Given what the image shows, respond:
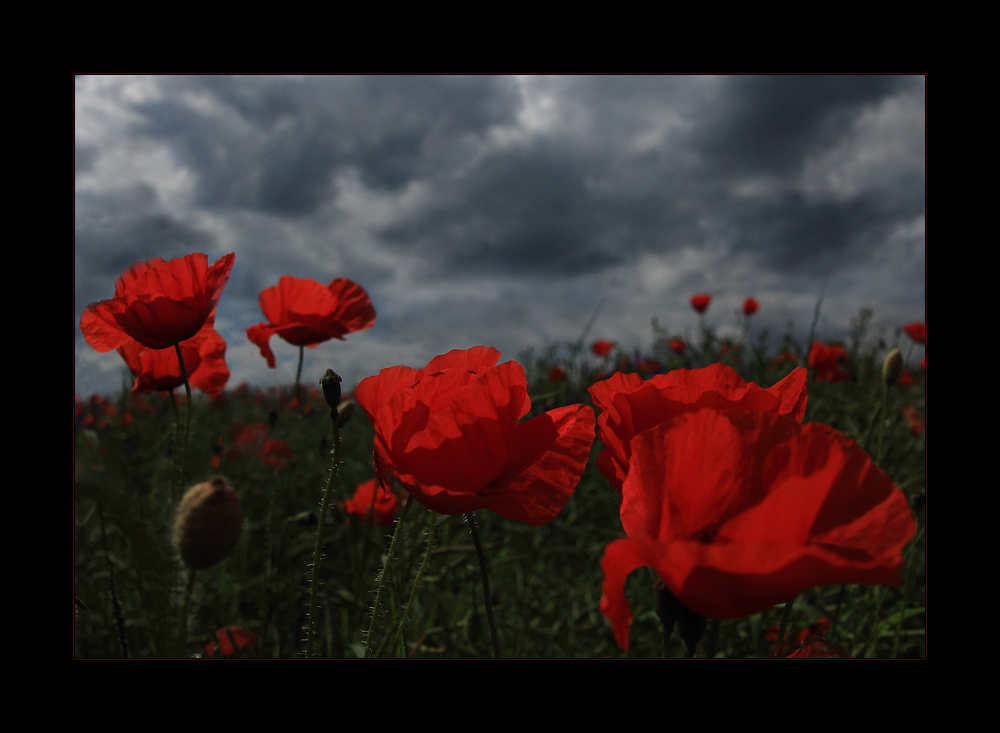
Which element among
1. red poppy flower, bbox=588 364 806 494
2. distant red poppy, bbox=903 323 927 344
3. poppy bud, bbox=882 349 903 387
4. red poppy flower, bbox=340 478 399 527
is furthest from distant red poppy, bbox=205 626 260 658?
distant red poppy, bbox=903 323 927 344

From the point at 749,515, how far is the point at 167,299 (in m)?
0.92

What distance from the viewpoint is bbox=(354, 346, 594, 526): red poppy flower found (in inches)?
21.9

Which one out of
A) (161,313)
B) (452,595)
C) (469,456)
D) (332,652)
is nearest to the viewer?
(469,456)

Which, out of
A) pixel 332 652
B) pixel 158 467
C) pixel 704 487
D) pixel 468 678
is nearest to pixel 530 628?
pixel 332 652

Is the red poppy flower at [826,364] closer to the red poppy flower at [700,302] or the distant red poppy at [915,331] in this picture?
the distant red poppy at [915,331]

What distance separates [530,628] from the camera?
1.64m

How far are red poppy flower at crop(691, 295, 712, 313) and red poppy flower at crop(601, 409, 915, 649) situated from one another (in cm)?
531

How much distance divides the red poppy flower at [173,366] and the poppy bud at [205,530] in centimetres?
66

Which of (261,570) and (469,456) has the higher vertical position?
(469,456)

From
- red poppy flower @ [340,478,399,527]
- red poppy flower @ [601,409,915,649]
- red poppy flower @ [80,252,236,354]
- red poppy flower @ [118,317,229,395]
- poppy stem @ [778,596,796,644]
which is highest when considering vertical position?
red poppy flower @ [80,252,236,354]

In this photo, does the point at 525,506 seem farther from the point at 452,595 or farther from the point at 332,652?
the point at 452,595

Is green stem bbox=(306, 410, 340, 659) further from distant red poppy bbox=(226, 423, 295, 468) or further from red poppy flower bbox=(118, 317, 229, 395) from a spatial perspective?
distant red poppy bbox=(226, 423, 295, 468)

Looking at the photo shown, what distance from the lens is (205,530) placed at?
68 cm

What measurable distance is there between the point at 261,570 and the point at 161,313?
1898mm
